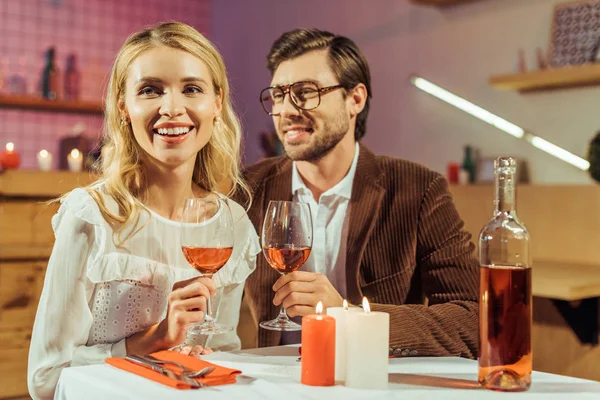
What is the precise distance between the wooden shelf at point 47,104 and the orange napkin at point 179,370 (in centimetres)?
405

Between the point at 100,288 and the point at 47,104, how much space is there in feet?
12.8

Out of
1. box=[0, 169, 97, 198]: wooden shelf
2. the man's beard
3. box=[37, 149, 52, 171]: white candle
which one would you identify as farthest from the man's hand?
box=[37, 149, 52, 171]: white candle

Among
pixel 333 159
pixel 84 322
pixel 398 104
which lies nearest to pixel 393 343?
pixel 84 322

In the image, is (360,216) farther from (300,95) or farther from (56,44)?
(56,44)

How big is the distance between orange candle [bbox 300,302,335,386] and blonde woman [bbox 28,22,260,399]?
334 mm

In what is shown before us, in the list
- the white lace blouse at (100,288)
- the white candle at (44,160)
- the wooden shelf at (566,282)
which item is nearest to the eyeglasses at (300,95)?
the white lace blouse at (100,288)

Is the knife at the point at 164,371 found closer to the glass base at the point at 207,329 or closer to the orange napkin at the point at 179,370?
the orange napkin at the point at 179,370

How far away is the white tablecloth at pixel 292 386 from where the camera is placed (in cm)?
107

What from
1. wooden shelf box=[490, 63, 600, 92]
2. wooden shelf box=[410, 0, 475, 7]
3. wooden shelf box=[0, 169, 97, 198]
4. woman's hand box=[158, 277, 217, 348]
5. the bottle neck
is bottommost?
woman's hand box=[158, 277, 217, 348]

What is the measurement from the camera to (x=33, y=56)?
5312 millimetres

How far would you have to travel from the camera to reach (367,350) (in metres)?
1.10

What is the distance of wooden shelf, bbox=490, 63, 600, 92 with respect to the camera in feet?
11.5

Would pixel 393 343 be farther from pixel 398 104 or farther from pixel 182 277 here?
pixel 398 104

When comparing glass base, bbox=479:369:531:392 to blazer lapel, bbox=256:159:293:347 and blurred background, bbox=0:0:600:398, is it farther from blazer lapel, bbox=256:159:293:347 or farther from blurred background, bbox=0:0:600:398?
blurred background, bbox=0:0:600:398
